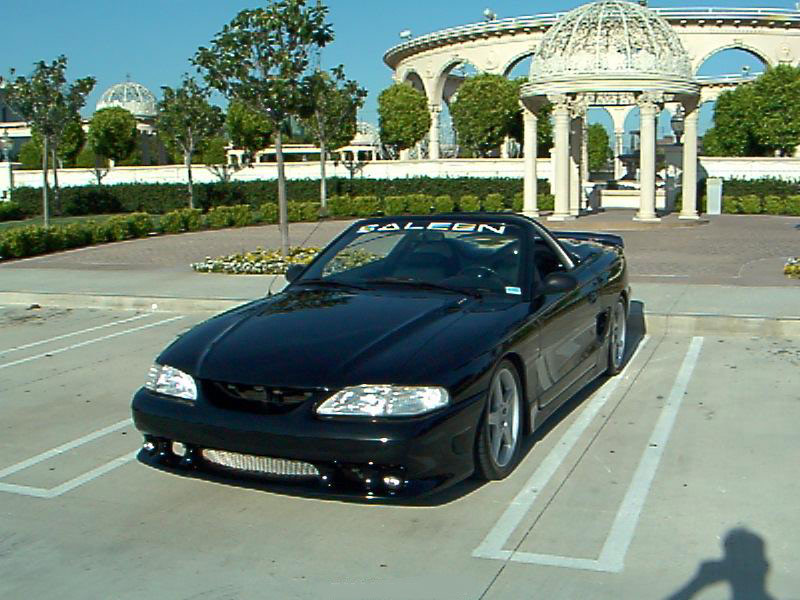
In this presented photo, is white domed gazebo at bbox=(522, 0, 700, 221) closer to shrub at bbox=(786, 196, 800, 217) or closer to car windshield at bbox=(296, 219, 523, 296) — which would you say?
shrub at bbox=(786, 196, 800, 217)

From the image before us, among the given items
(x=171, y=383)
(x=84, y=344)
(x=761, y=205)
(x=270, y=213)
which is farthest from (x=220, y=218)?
(x=171, y=383)

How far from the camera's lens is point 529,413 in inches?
219

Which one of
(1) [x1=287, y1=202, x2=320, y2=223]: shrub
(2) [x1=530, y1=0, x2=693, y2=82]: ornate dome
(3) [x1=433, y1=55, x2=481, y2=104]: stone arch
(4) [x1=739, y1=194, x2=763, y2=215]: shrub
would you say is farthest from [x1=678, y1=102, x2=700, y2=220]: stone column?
(3) [x1=433, y1=55, x2=481, y2=104]: stone arch

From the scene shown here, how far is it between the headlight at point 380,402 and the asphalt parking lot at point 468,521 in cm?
60

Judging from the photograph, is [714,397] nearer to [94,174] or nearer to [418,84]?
[94,174]

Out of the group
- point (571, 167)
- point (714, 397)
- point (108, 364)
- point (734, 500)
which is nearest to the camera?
Result: point (734, 500)

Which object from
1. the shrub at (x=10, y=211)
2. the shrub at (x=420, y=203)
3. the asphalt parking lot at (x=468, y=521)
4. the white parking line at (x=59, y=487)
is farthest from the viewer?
the shrub at (x=10, y=211)

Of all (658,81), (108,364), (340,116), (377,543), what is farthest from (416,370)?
(340,116)

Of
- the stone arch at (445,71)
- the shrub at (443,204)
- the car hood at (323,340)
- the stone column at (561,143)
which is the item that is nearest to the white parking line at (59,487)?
the car hood at (323,340)

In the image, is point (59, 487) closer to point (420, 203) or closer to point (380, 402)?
point (380, 402)

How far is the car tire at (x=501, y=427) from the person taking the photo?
4996mm

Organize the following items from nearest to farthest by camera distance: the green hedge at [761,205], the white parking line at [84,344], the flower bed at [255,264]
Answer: the white parking line at [84,344], the flower bed at [255,264], the green hedge at [761,205]

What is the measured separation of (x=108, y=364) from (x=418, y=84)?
7416 centimetres

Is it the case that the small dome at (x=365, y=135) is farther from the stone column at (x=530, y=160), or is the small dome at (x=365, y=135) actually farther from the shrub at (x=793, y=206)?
the stone column at (x=530, y=160)
